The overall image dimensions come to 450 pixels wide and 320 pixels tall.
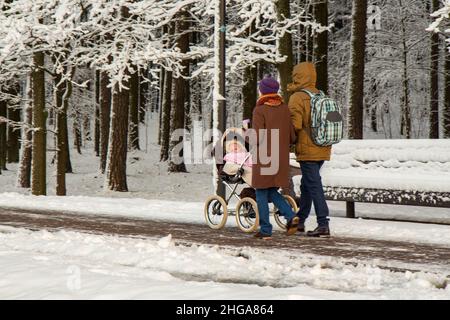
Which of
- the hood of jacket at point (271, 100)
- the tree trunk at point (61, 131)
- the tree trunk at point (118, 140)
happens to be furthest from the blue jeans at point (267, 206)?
the tree trunk at point (61, 131)

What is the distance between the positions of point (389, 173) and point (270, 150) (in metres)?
3.05

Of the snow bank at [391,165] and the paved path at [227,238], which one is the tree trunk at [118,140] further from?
the snow bank at [391,165]

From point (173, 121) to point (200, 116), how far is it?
2758cm

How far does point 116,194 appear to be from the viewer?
17.8 meters

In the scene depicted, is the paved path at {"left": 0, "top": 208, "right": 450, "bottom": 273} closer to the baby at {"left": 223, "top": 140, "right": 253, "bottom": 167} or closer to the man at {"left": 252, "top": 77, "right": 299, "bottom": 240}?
the man at {"left": 252, "top": 77, "right": 299, "bottom": 240}

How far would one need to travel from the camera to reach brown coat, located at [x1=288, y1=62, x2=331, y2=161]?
310 inches

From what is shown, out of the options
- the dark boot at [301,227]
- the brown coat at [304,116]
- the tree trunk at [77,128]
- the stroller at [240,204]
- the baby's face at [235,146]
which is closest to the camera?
the brown coat at [304,116]

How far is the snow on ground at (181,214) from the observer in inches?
320

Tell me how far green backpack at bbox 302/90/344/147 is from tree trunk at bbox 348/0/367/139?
8.20m

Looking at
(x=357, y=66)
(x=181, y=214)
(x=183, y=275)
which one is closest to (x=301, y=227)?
(x=181, y=214)

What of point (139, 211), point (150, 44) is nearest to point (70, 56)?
point (150, 44)

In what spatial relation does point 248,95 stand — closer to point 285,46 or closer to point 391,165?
point 285,46

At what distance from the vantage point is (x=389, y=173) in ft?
32.7
